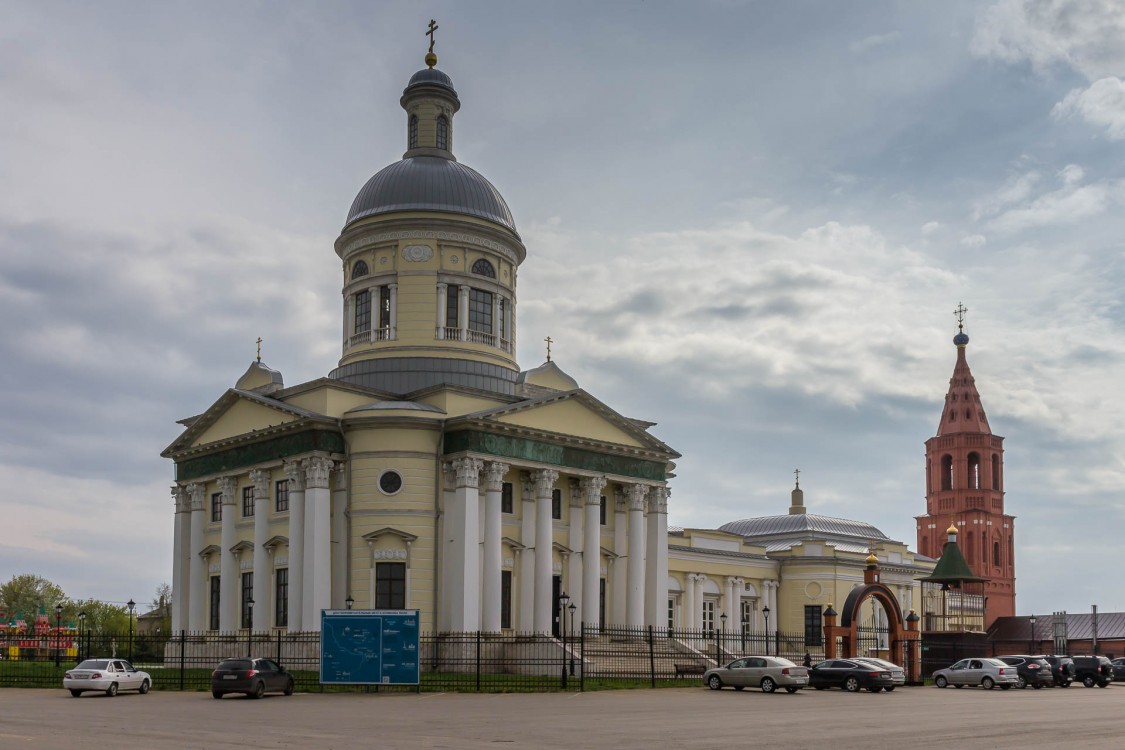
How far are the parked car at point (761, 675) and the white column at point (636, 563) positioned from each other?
12.6 meters

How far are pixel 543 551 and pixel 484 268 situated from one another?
12679 millimetres

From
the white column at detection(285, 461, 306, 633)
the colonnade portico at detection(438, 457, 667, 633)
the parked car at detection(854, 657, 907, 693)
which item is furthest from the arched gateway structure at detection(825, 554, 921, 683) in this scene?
the white column at detection(285, 461, 306, 633)

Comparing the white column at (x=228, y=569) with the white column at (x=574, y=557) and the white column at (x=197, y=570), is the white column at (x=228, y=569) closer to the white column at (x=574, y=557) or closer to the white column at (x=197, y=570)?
the white column at (x=197, y=570)

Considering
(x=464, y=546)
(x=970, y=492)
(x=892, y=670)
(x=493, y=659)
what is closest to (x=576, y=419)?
(x=464, y=546)

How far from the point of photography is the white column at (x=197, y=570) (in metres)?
51.9

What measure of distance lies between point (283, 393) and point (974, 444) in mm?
87307

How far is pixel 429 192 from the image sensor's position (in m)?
54.2

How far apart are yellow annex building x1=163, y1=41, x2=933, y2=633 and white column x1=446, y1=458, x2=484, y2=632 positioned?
0.06 metres

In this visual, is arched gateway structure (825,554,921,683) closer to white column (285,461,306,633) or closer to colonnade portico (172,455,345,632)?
colonnade portico (172,455,345,632)

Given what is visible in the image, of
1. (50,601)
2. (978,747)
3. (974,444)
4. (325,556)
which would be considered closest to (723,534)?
(325,556)

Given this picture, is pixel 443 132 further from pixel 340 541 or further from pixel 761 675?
pixel 761 675

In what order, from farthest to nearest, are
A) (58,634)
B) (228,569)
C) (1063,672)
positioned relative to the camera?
(228,569)
(1063,672)
(58,634)

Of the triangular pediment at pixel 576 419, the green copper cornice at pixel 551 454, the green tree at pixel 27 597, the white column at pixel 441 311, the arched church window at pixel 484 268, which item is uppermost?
the arched church window at pixel 484 268

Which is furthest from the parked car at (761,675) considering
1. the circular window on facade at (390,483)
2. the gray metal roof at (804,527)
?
the gray metal roof at (804,527)
